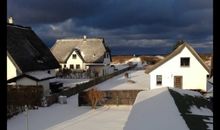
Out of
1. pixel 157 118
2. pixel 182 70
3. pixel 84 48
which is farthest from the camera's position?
pixel 84 48

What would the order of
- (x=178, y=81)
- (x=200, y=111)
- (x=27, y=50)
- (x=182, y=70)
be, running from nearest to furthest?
(x=200, y=111) → (x=182, y=70) → (x=178, y=81) → (x=27, y=50)

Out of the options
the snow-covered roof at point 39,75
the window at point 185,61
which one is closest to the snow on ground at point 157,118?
the window at point 185,61

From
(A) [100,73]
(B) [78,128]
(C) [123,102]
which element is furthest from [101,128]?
(A) [100,73]

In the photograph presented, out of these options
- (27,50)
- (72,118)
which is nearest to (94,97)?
(72,118)

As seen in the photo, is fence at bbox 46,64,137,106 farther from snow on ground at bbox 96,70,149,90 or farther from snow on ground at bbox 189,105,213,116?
snow on ground at bbox 189,105,213,116

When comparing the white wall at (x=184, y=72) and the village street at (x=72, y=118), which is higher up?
the white wall at (x=184, y=72)

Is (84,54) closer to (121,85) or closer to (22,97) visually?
(121,85)

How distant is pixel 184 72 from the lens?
1227 inches

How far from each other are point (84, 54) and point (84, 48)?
2074 millimetres

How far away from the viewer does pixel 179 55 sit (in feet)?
102

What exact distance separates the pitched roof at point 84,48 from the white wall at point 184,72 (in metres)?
26.7

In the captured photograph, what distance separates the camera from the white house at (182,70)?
3072 cm

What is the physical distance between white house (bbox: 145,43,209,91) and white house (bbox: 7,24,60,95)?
13212 mm

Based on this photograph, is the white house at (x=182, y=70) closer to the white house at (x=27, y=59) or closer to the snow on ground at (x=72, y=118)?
the snow on ground at (x=72, y=118)
